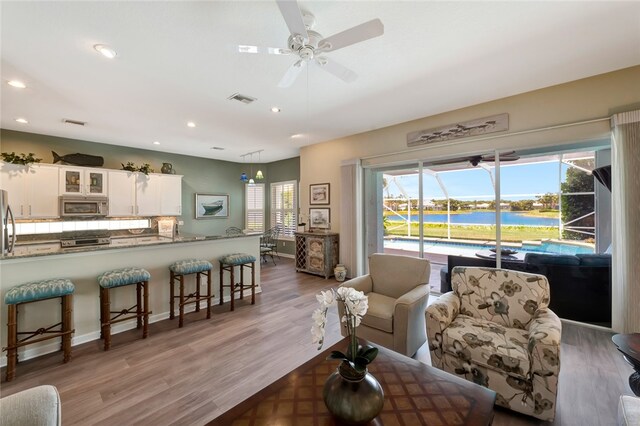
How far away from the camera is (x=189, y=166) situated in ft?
23.9

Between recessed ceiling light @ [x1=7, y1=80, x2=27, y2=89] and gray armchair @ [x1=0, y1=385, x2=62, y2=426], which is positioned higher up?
recessed ceiling light @ [x1=7, y1=80, x2=27, y2=89]

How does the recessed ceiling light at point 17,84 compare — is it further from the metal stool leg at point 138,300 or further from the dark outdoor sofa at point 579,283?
the dark outdoor sofa at point 579,283

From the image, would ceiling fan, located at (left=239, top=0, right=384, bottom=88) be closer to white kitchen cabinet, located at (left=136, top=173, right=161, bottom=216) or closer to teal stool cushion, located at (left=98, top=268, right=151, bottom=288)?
teal stool cushion, located at (left=98, top=268, right=151, bottom=288)

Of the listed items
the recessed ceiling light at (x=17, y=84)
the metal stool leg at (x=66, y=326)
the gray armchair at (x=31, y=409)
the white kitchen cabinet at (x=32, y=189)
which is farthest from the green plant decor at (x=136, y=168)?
the gray armchair at (x=31, y=409)

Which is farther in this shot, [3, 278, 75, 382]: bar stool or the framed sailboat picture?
the framed sailboat picture

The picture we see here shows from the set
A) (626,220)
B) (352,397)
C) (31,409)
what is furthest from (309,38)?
(626,220)

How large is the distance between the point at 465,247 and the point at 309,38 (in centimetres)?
398

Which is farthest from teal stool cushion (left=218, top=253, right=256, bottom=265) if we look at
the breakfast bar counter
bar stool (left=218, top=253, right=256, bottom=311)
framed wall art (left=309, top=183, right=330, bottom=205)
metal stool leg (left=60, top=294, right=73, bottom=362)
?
framed wall art (left=309, top=183, right=330, bottom=205)

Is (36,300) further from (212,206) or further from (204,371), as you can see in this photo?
(212,206)

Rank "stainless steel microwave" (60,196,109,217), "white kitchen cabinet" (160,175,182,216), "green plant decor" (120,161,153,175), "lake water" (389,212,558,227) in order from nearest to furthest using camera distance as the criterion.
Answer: "lake water" (389,212,558,227) < "stainless steel microwave" (60,196,109,217) < "green plant decor" (120,161,153,175) < "white kitchen cabinet" (160,175,182,216)

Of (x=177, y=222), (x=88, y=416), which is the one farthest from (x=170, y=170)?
(x=88, y=416)

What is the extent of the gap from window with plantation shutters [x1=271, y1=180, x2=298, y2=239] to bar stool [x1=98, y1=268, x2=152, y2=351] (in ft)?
16.0

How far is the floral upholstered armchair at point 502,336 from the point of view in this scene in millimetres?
1758

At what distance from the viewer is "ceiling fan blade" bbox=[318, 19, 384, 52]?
180 centimetres
